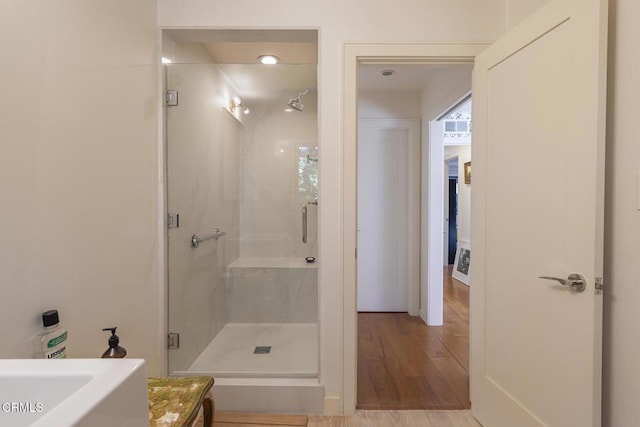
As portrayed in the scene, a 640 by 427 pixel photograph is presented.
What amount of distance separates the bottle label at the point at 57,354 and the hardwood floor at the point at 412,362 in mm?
1540

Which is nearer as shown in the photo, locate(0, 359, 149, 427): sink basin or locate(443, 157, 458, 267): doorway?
locate(0, 359, 149, 427): sink basin

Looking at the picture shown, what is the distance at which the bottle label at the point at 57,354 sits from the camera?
1.07 m

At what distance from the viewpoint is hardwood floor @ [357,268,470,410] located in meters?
1.96

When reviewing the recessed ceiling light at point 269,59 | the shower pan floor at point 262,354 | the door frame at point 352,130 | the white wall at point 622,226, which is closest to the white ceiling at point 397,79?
the recessed ceiling light at point 269,59

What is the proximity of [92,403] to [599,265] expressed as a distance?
1506 millimetres

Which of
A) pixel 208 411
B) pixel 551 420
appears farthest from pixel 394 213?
pixel 208 411

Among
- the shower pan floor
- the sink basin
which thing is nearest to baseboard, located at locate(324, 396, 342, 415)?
the shower pan floor

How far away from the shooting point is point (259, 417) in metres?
1.75

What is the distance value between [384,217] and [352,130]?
6.12ft

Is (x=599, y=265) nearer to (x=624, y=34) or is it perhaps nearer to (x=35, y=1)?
(x=624, y=34)

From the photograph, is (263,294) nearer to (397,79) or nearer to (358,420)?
(358,420)

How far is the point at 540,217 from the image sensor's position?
1347 millimetres

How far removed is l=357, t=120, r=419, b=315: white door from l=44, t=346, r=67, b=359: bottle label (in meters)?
2.72

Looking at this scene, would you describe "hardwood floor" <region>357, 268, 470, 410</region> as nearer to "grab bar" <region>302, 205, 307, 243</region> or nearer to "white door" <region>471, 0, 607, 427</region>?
"white door" <region>471, 0, 607, 427</region>
